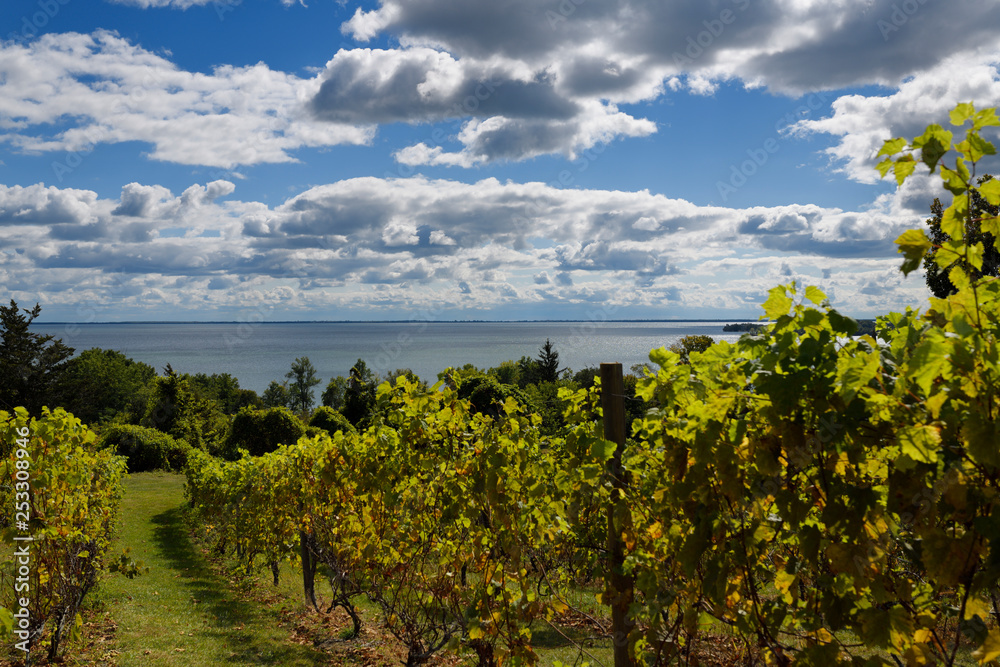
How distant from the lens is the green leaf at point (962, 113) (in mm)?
1488

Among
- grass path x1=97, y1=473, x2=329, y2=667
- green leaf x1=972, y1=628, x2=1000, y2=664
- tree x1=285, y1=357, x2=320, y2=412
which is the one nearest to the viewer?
green leaf x1=972, y1=628, x2=1000, y2=664

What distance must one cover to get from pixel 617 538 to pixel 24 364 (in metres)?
51.4

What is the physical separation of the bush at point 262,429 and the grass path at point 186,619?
40.5 feet

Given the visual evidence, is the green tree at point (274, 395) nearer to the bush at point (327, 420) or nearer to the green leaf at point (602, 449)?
the bush at point (327, 420)

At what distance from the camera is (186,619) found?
1006 centimetres

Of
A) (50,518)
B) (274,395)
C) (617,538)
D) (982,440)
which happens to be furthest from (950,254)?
(274,395)

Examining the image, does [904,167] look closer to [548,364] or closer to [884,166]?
[884,166]

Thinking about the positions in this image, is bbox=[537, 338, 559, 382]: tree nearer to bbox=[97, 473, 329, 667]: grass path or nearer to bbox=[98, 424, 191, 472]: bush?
bbox=[98, 424, 191, 472]: bush

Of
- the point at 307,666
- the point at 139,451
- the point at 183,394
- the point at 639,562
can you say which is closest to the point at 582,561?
the point at 307,666

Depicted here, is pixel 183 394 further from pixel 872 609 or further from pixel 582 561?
pixel 872 609

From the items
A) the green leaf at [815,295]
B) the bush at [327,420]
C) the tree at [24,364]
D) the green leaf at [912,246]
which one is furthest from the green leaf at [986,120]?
the tree at [24,364]

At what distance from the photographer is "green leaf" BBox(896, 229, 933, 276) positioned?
1.54 meters

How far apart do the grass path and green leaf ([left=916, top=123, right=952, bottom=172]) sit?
8643mm

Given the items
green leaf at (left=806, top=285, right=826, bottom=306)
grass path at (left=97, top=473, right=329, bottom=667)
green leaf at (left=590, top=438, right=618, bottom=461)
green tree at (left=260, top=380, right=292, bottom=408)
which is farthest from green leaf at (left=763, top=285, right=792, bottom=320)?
green tree at (left=260, top=380, right=292, bottom=408)
